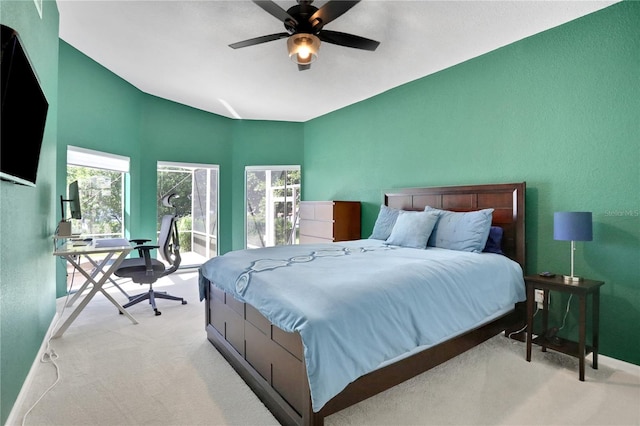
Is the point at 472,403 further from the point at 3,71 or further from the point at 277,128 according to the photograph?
the point at 277,128

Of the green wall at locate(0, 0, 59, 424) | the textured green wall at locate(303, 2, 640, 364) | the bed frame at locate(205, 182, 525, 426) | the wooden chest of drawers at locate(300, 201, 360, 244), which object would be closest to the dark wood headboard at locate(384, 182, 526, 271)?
the bed frame at locate(205, 182, 525, 426)

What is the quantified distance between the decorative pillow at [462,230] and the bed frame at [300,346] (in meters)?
0.24

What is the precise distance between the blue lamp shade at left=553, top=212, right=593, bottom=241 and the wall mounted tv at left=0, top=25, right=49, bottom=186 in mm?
3144

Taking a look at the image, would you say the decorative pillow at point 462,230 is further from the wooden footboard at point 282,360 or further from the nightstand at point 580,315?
the wooden footboard at point 282,360

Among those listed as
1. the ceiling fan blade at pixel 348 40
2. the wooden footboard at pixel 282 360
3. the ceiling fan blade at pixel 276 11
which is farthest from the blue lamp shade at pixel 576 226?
the ceiling fan blade at pixel 276 11

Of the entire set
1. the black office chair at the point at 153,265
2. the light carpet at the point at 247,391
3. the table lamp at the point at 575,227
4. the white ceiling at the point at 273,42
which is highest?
the white ceiling at the point at 273,42

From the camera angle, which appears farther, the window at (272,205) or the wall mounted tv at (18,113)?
the window at (272,205)

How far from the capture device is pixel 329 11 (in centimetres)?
219

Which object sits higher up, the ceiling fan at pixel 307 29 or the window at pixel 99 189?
the ceiling fan at pixel 307 29

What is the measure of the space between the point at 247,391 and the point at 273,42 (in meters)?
2.94

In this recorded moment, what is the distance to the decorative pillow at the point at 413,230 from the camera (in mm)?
3166

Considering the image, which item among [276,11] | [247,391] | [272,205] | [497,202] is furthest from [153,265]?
[497,202]

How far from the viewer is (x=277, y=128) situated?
596cm

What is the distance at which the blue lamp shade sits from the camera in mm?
2305
